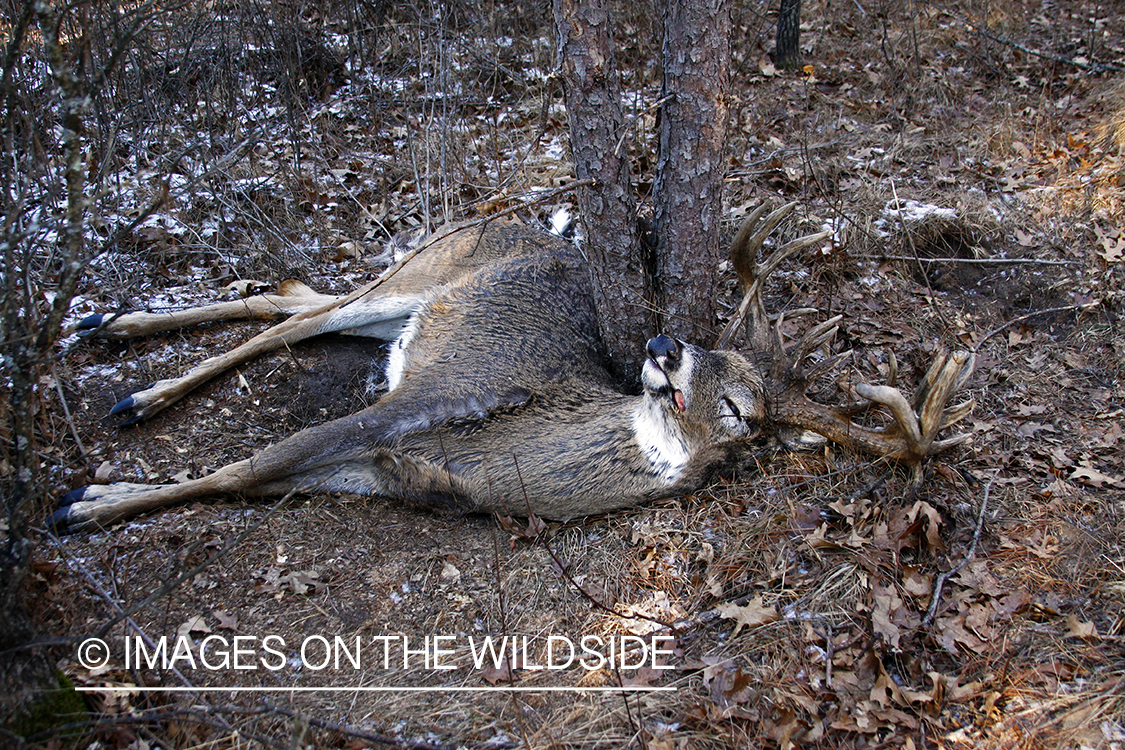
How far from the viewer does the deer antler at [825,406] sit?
12.4 feet

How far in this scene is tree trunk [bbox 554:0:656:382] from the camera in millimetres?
3631

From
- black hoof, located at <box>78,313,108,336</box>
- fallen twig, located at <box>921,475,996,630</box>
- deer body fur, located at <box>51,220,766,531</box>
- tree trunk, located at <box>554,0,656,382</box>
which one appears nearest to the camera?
fallen twig, located at <box>921,475,996,630</box>

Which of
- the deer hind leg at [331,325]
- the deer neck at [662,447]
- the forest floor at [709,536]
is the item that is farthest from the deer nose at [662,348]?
the deer hind leg at [331,325]

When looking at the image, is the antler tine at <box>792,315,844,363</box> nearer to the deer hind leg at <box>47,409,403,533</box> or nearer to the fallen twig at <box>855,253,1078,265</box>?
the fallen twig at <box>855,253,1078,265</box>

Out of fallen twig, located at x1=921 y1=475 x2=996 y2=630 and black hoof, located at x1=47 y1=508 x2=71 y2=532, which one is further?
black hoof, located at x1=47 y1=508 x2=71 y2=532

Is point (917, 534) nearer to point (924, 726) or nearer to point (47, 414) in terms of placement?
point (924, 726)

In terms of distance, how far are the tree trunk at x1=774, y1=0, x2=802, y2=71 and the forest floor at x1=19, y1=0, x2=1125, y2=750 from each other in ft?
6.35

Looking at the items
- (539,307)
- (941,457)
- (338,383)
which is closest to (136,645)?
(338,383)

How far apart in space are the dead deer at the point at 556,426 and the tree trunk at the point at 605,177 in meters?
0.32

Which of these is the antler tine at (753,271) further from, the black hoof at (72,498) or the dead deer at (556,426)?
the black hoof at (72,498)

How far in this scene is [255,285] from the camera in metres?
5.66

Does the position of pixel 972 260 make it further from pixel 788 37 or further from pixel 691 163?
pixel 788 37

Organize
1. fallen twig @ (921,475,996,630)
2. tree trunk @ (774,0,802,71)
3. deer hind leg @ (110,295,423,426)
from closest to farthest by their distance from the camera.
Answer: fallen twig @ (921,475,996,630), deer hind leg @ (110,295,423,426), tree trunk @ (774,0,802,71)

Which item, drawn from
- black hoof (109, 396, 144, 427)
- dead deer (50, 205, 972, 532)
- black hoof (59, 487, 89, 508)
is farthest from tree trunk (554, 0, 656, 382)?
black hoof (59, 487, 89, 508)
